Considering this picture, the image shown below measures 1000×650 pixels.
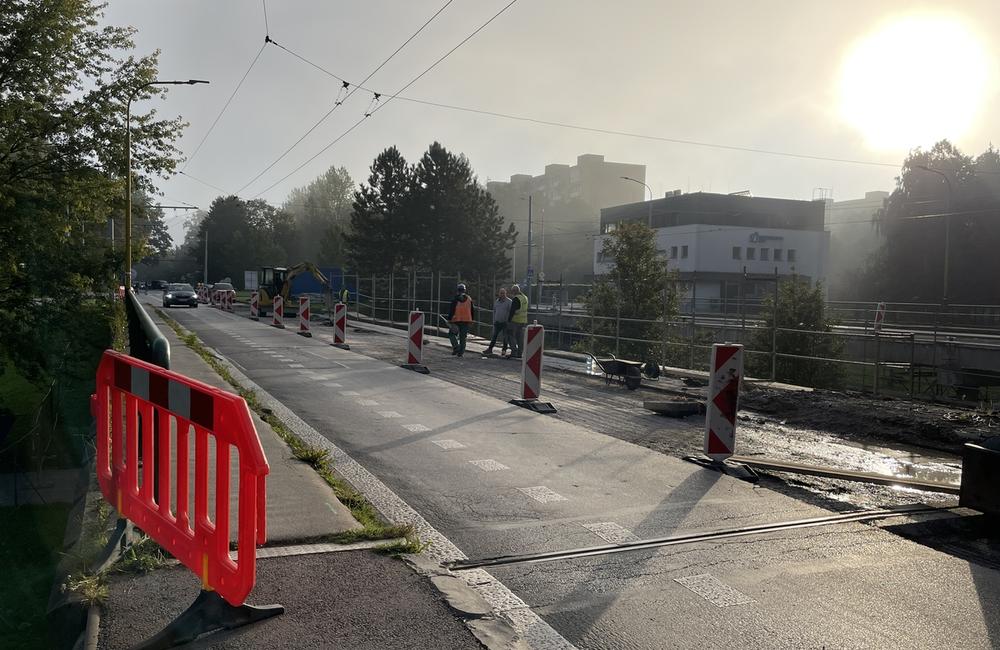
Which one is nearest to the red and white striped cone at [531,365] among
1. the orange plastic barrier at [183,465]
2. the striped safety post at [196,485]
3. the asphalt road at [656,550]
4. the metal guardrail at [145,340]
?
the asphalt road at [656,550]

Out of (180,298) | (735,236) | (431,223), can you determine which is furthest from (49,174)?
(735,236)

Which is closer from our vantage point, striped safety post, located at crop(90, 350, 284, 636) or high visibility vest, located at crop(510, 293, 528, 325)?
striped safety post, located at crop(90, 350, 284, 636)

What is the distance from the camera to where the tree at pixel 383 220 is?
190ft

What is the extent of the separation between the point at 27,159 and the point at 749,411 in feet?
37.6

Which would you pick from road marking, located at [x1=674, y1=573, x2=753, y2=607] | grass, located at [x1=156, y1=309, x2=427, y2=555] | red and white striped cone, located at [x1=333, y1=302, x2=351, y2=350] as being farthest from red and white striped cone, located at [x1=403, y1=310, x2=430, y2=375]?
road marking, located at [x1=674, y1=573, x2=753, y2=607]

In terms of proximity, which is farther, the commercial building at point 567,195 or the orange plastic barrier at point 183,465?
the commercial building at point 567,195

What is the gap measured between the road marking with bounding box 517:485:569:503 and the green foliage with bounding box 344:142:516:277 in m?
50.2

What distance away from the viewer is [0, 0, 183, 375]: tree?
452 inches

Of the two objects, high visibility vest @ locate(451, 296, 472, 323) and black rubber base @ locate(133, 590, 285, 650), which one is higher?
high visibility vest @ locate(451, 296, 472, 323)

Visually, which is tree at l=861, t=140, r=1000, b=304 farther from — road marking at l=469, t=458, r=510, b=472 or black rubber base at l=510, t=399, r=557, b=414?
road marking at l=469, t=458, r=510, b=472

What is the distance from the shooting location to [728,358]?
827 cm

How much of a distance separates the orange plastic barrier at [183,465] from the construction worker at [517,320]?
14.8m

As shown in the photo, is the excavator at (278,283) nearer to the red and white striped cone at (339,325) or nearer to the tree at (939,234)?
the red and white striped cone at (339,325)

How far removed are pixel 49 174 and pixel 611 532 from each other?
10.5 metres
